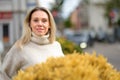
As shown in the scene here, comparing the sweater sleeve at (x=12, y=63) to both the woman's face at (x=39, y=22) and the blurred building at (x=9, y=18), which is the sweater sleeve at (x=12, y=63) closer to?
the woman's face at (x=39, y=22)

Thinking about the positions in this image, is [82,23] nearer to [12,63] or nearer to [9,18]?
[9,18]

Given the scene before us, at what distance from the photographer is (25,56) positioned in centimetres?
427

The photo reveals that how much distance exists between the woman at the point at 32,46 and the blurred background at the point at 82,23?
8.27 ft

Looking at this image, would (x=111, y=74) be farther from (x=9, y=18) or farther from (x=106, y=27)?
(x=106, y=27)

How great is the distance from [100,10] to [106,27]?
466 centimetres

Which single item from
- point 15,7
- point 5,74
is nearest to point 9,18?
point 15,7

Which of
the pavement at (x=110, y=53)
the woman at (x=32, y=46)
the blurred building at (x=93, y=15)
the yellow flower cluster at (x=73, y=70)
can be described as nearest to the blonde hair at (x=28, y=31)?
the woman at (x=32, y=46)

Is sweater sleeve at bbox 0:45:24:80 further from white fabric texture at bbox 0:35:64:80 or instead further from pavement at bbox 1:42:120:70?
pavement at bbox 1:42:120:70

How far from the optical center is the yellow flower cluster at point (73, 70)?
329 cm

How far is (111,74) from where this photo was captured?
12.2ft

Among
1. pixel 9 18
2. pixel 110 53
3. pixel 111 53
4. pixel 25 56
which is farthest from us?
pixel 9 18

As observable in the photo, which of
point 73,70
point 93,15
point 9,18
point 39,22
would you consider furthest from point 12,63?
point 93,15

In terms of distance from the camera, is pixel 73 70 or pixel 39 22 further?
pixel 39 22

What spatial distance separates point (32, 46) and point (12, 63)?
0.26 meters
